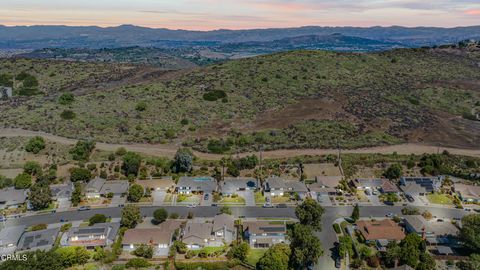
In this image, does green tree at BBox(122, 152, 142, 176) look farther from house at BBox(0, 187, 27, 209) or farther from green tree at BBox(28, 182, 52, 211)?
house at BBox(0, 187, 27, 209)

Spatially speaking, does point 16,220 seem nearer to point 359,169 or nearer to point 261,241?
point 261,241

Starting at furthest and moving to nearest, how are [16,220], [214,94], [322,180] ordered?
[214,94] < [322,180] < [16,220]

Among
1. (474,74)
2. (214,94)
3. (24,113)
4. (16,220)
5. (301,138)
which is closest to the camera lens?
(16,220)

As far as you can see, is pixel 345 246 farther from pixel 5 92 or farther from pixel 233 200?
pixel 5 92

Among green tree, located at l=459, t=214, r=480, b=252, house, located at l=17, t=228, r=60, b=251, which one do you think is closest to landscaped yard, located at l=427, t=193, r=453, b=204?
green tree, located at l=459, t=214, r=480, b=252

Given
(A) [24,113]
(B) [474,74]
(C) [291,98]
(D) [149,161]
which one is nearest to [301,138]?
(C) [291,98]

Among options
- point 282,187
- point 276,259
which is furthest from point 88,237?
point 282,187
